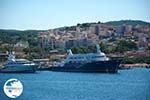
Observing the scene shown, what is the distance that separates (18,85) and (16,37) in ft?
14.7

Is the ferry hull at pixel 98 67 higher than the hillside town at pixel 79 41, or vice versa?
the hillside town at pixel 79 41

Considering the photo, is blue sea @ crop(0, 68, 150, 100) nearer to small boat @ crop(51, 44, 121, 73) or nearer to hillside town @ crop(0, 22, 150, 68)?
hillside town @ crop(0, 22, 150, 68)

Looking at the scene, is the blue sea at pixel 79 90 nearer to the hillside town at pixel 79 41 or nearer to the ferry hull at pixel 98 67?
the hillside town at pixel 79 41

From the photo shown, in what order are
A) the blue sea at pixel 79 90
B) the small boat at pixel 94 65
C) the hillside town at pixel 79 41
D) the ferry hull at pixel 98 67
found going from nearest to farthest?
the blue sea at pixel 79 90
the hillside town at pixel 79 41
the small boat at pixel 94 65
the ferry hull at pixel 98 67

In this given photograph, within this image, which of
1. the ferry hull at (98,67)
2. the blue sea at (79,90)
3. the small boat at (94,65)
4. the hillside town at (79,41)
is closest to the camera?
the blue sea at (79,90)

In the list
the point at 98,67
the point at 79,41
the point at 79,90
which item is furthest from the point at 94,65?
the point at 79,90

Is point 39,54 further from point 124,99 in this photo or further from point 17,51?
point 124,99

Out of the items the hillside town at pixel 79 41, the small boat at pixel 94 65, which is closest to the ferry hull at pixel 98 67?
the small boat at pixel 94 65

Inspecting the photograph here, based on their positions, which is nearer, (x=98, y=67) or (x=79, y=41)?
(x=79, y=41)

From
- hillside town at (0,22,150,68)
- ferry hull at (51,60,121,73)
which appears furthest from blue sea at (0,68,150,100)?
ferry hull at (51,60,121,73)

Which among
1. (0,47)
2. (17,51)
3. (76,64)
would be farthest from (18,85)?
(76,64)

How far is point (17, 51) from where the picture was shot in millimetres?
12469

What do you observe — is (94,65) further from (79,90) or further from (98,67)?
(79,90)

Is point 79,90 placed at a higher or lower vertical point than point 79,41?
lower
